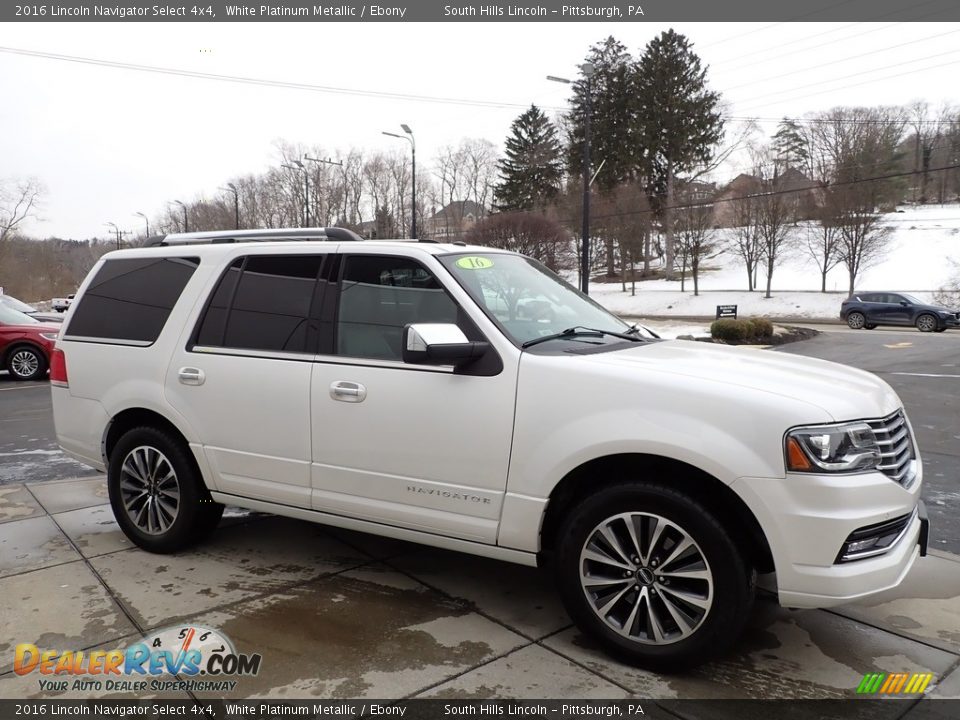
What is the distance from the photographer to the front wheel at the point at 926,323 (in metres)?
24.9

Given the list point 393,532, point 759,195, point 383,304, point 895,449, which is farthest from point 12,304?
point 759,195

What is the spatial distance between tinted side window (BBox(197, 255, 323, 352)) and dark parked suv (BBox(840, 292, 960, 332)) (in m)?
27.4

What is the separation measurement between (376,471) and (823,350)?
18.1m

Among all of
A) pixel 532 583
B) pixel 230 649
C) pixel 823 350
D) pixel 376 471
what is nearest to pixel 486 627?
pixel 532 583

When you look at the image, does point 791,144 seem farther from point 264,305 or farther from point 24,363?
point 264,305

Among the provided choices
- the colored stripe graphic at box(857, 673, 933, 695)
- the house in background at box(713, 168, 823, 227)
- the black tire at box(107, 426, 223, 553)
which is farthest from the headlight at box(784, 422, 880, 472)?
the house in background at box(713, 168, 823, 227)

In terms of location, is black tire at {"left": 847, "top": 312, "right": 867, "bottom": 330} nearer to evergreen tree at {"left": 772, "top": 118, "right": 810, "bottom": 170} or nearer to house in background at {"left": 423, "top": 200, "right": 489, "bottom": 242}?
evergreen tree at {"left": 772, "top": 118, "right": 810, "bottom": 170}

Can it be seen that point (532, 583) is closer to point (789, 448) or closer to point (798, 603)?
point (798, 603)

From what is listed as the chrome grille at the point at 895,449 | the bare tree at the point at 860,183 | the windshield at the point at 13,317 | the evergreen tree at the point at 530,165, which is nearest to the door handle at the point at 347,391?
the chrome grille at the point at 895,449

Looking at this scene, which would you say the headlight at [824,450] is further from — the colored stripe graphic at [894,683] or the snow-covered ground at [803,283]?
the snow-covered ground at [803,283]

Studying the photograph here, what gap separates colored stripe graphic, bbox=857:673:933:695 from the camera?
282cm

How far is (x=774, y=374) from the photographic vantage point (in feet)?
9.90

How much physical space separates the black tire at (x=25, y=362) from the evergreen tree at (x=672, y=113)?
4668 cm

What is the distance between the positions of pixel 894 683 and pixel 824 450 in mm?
1170
